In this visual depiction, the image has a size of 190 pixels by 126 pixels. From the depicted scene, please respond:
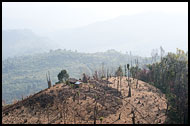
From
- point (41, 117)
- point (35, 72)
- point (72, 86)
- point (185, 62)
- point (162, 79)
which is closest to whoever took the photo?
point (41, 117)

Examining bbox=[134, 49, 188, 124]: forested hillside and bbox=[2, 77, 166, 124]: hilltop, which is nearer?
bbox=[2, 77, 166, 124]: hilltop

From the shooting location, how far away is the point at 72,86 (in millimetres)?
30969

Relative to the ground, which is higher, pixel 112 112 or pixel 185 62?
pixel 185 62

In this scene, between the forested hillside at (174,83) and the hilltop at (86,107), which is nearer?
the hilltop at (86,107)

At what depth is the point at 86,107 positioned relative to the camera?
1030 inches

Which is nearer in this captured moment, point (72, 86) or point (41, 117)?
point (41, 117)

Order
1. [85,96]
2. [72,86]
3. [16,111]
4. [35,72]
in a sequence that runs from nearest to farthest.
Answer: [16,111], [85,96], [72,86], [35,72]

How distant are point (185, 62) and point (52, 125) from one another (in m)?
38.0

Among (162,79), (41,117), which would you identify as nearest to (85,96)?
(41,117)

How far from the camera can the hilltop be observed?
24.2 metres

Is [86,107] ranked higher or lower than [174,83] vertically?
lower

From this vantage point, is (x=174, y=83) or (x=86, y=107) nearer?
(x=86, y=107)

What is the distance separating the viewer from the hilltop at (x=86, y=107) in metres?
24.2

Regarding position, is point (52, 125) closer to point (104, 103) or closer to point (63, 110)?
point (63, 110)
